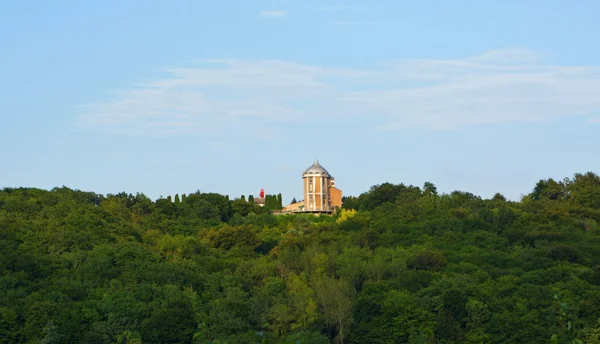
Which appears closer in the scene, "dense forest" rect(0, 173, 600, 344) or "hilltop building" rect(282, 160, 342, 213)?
"dense forest" rect(0, 173, 600, 344)

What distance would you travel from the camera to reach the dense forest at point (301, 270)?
51.7 metres

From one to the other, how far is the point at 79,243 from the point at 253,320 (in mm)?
13714

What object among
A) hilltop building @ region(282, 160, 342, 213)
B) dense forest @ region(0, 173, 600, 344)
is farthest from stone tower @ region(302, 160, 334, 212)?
dense forest @ region(0, 173, 600, 344)

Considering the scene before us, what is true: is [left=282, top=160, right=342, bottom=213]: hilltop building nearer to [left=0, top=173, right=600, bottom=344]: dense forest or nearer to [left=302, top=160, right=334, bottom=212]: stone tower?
[left=302, top=160, right=334, bottom=212]: stone tower

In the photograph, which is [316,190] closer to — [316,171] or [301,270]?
[316,171]

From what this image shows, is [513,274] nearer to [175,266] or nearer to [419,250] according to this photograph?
[419,250]

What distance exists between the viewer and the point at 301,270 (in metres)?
61.1

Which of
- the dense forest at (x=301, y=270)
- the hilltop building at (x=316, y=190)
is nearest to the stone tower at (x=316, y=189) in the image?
the hilltop building at (x=316, y=190)

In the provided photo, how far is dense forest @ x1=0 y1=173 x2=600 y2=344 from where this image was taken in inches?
2034

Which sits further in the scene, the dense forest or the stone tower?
the stone tower

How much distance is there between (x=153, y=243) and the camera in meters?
67.6

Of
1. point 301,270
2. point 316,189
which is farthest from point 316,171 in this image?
point 301,270

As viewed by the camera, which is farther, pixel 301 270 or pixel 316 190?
pixel 316 190

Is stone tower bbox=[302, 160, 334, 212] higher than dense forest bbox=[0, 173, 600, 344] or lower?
higher
